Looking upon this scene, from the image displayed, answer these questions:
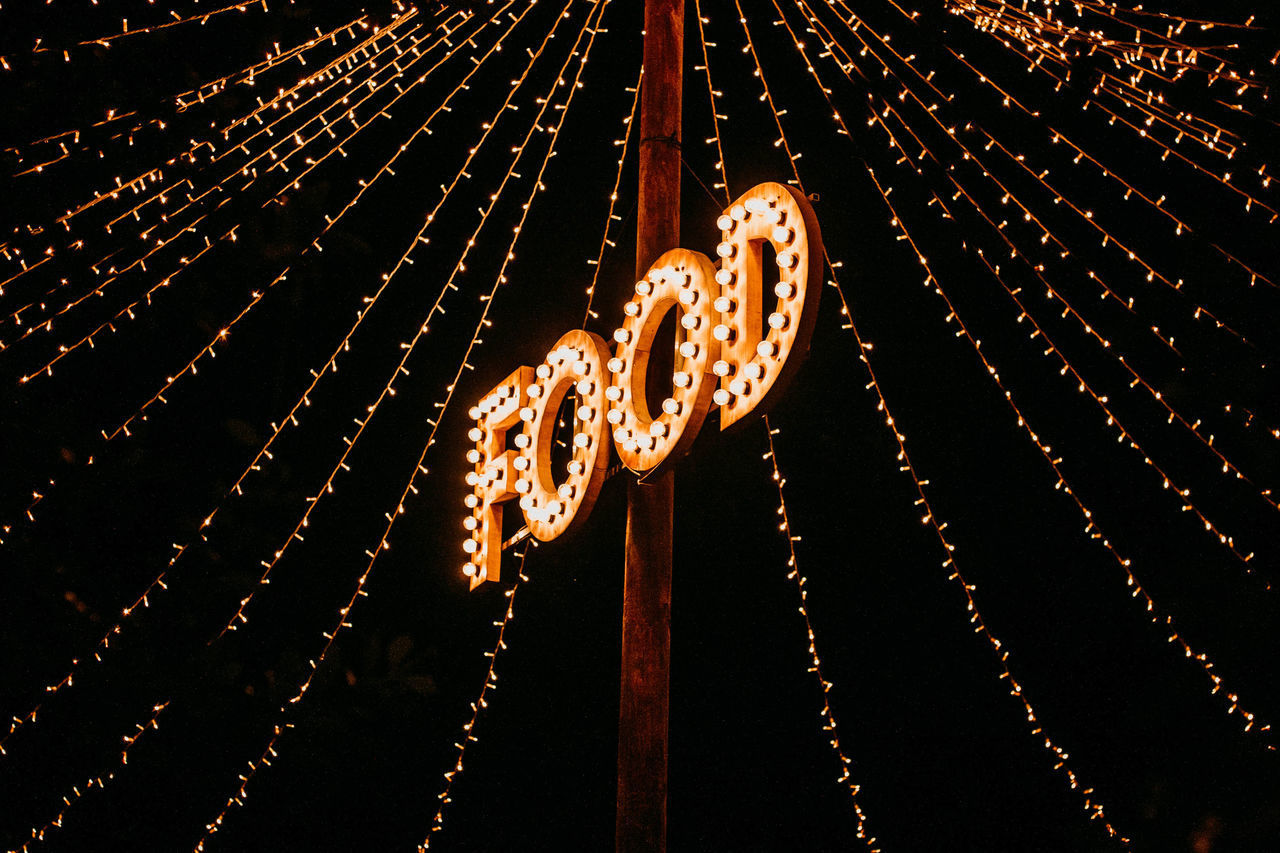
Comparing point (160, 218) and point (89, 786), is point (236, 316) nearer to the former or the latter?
point (160, 218)

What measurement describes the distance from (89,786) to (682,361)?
3.39 metres

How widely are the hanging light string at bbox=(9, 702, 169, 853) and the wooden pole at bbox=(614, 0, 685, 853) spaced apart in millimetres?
2439

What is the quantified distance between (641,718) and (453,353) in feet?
16.0

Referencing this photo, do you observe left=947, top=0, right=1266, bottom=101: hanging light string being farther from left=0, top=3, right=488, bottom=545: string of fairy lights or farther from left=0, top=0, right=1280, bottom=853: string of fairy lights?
left=0, top=3, right=488, bottom=545: string of fairy lights

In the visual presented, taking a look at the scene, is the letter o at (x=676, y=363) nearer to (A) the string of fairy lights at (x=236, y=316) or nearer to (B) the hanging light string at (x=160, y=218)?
(A) the string of fairy lights at (x=236, y=316)

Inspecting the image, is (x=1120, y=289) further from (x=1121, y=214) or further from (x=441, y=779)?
(x=441, y=779)

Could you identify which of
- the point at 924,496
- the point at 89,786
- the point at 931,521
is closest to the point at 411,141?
the point at 89,786

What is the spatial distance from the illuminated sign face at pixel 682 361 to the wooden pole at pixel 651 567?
8.3 inches

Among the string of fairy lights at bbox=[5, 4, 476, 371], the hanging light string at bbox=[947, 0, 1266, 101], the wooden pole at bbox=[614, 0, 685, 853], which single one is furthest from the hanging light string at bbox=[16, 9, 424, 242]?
the hanging light string at bbox=[947, 0, 1266, 101]

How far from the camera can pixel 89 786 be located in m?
4.61

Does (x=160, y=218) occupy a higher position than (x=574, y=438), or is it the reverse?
(x=160, y=218)

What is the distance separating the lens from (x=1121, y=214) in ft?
27.6

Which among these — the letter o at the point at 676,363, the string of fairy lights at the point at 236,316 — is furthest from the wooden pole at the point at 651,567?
the string of fairy lights at the point at 236,316

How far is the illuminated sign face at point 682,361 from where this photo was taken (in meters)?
2.98
